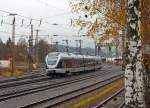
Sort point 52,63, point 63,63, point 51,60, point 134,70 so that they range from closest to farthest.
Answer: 1. point 134,70
2. point 52,63
3. point 51,60
4. point 63,63

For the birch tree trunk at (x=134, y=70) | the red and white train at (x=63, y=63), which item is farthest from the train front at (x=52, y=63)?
the birch tree trunk at (x=134, y=70)

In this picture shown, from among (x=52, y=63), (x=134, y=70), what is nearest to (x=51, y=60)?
(x=52, y=63)

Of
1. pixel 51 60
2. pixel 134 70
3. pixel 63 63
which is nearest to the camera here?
pixel 134 70

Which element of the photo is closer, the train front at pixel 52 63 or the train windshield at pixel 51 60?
the train front at pixel 52 63

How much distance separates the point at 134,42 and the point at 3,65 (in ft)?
225

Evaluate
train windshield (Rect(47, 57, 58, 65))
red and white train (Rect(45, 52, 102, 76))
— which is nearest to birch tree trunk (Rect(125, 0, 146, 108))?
red and white train (Rect(45, 52, 102, 76))

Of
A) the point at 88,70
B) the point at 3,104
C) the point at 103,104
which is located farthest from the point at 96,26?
the point at 88,70

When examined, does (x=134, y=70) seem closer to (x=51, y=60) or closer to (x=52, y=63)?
(x=52, y=63)

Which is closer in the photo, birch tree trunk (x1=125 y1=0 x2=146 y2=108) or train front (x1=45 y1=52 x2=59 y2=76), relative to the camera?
birch tree trunk (x1=125 y1=0 x2=146 y2=108)

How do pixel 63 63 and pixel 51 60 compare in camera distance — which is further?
pixel 63 63

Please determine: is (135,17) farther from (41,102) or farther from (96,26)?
(41,102)

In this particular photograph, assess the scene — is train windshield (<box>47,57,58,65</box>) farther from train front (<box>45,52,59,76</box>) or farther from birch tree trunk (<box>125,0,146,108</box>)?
birch tree trunk (<box>125,0,146,108</box>)

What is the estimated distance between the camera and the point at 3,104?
2341 centimetres

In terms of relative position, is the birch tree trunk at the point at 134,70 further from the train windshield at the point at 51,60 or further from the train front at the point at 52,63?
the train windshield at the point at 51,60
